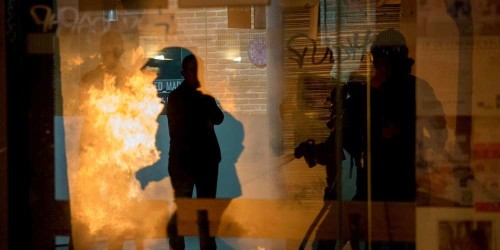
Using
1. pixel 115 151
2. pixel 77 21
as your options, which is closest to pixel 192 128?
pixel 115 151

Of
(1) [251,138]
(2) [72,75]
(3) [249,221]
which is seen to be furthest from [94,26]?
(3) [249,221]

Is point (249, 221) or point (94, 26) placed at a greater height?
point (94, 26)

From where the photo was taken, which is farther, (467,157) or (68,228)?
(68,228)

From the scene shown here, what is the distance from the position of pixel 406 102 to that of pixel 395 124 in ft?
0.47

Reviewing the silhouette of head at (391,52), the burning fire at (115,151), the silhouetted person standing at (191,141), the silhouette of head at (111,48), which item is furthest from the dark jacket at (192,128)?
the silhouette of head at (391,52)

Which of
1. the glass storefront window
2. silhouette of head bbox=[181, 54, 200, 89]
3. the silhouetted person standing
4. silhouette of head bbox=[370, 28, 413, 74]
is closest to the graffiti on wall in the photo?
the glass storefront window

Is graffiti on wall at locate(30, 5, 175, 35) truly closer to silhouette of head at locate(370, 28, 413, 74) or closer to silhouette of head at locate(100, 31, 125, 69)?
silhouette of head at locate(100, 31, 125, 69)

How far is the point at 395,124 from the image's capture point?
367cm

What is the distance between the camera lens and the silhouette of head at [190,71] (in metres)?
3.79

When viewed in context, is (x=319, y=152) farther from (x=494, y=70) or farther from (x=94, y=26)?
(x=94, y=26)

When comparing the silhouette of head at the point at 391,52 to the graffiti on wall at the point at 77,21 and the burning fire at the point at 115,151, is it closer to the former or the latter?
the graffiti on wall at the point at 77,21

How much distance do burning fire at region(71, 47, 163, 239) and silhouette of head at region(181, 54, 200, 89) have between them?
0.20 metres

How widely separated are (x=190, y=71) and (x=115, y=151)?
683mm

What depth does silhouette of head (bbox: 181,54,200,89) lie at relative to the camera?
12.4 ft
